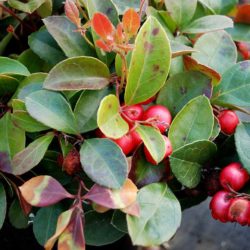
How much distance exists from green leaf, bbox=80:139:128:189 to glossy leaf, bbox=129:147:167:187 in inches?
2.2

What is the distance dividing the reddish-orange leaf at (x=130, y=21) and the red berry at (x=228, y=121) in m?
0.20

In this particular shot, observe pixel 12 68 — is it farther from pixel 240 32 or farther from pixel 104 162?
pixel 240 32

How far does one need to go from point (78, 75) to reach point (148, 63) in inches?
3.7

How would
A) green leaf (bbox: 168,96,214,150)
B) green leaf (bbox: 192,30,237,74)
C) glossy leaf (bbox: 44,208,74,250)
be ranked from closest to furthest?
glossy leaf (bbox: 44,208,74,250)
green leaf (bbox: 168,96,214,150)
green leaf (bbox: 192,30,237,74)

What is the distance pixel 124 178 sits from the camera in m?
0.60

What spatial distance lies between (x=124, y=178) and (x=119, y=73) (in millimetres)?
167

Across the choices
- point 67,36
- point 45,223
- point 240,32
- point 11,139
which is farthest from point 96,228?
point 240,32

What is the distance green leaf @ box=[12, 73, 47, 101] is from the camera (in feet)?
2.26

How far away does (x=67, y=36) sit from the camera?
735 mm

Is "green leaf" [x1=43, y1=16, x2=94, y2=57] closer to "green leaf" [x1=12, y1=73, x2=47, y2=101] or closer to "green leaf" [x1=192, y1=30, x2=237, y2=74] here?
"green leaf" [x1=12, y1=73, x2=47, y2=101]

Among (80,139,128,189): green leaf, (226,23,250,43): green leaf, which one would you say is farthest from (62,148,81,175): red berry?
(226,23,250,43): green leaf

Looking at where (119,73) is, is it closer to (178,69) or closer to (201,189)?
(178,69)

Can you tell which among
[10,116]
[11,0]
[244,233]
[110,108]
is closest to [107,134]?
[110,108]

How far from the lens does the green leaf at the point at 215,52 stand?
0.78 metres
